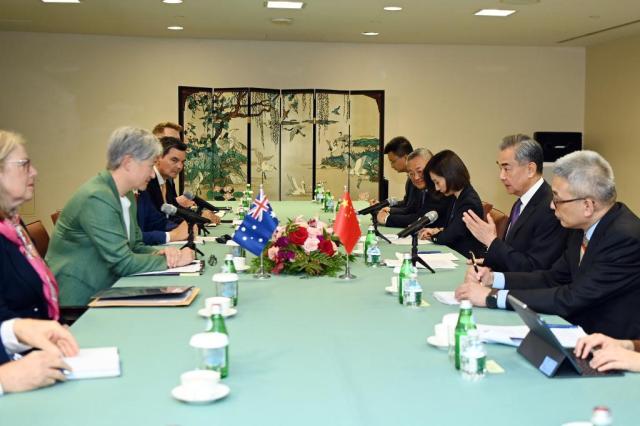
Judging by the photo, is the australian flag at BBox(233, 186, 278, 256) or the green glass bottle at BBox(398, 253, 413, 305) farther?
the australian flag at BBox(233, 186, 278, 256)

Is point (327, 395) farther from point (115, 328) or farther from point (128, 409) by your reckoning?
point (115, 328)

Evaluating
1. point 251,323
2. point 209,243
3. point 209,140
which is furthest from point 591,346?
point 209,140

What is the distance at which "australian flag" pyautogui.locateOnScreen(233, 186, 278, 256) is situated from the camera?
388 cm

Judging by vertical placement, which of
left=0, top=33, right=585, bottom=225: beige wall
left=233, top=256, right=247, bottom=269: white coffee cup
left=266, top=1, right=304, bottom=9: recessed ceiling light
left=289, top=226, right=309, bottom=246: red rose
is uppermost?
left=266, top=1, right=304, bottom=9: recessed ceiling light

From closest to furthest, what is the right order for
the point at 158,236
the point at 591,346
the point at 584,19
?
1. the point at 591,346
2. the point at 158,236
3. the point at 584,19

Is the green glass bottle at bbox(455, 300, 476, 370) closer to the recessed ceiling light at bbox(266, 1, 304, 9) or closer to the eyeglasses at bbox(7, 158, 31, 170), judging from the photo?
the eyeglasses at bbox(7, 158, 31, 170)

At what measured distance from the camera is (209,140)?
1089cm

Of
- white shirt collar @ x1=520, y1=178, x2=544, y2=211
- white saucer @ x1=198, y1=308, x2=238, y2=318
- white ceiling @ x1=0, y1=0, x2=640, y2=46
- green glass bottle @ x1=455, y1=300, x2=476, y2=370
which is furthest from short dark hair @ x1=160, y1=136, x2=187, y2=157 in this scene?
green glass bottle @ x1=455, y1=300, x2=476, y2=370

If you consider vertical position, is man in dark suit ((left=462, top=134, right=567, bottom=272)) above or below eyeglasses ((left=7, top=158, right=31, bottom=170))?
below

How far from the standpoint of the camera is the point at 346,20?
946 centimetres

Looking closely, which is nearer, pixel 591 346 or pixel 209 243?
pixel 591 346

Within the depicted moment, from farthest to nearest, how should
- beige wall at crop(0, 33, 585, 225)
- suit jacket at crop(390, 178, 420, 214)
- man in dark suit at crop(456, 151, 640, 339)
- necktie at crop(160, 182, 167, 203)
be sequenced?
beige wall at crop(0, 33, 585, 225), suit jacket at crop(390, 178, 420, 214), necktie at crop(160, 182, 167, 203), man in dark suit at crop(456, 151, 640, 339)

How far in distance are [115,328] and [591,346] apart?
1630mm

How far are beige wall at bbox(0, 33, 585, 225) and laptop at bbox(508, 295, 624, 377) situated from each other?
386 inches
